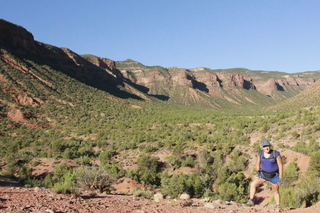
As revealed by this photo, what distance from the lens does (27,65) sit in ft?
197

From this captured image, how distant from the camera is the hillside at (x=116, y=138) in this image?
13.0 m

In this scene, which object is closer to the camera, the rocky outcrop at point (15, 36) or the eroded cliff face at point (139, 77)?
the rocky outcrop at point (15, 36)

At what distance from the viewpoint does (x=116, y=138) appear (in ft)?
110

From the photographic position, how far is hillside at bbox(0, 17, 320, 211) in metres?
13.0

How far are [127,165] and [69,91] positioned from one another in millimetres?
48082

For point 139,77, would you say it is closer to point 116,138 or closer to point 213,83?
point 213,83

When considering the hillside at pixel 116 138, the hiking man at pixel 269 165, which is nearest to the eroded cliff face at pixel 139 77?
the hillside at pixel 116 138

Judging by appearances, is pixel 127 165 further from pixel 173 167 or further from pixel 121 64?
pixel 121 64

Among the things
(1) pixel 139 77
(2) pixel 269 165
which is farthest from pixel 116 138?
(1) pixel 139 77

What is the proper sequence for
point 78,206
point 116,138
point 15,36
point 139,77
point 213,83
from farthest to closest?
1. point 213,83
2. point 139,77
3. point 15,36
4. point 116,138
5. point 78,206

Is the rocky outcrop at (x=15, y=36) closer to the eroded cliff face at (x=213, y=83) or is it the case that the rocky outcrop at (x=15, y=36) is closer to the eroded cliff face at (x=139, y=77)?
the eroded cliff face at (x=139, y=77)

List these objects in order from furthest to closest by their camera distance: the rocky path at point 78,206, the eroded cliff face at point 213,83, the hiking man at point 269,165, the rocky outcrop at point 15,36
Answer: the eroded cliff face at point 213,83 → the rocky outcrop at point 15,36 → the hiking man at point 269,165 → the rocky path at point 78,206

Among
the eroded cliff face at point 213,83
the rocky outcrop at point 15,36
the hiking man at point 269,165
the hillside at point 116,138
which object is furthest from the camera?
the eroded cliff face at point 213,83

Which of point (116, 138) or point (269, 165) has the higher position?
point (269, 165)
